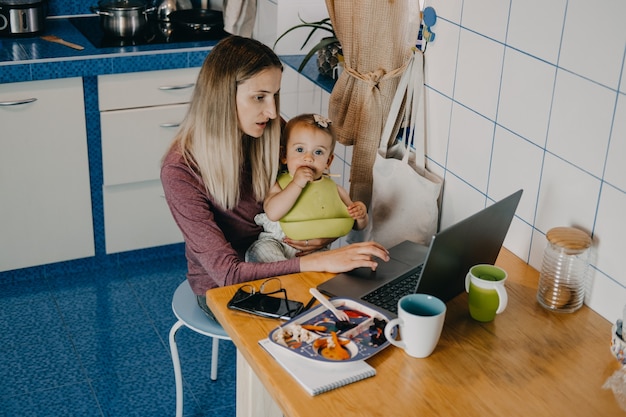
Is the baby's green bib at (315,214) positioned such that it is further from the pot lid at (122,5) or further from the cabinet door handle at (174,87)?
the pot lid at (122,5)

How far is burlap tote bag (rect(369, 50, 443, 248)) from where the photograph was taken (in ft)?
7.58

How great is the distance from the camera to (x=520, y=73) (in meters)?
1.95

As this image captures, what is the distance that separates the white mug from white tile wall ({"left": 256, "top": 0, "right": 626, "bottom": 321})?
430mm

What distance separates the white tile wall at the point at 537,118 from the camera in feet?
5.69

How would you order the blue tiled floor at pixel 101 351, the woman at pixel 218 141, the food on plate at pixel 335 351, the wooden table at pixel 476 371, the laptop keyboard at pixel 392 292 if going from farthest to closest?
the blue tiled floor at pixel 101 351
the woman at pixel 218 141
the laptop keyboard at pixel 392 292
the food on plate at pixel 335 351
the wooden table at pixel 476 371

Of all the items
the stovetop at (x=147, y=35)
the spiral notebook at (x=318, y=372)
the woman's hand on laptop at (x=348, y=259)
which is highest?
the stovetop at (x=147, y=35)

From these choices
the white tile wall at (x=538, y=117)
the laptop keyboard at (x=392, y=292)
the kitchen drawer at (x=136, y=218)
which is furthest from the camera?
the kitchen drawer at (x=136, y=218)

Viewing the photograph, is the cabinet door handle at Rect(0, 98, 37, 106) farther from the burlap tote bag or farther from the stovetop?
the burlap tote bag

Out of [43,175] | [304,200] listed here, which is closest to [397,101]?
[304,200]

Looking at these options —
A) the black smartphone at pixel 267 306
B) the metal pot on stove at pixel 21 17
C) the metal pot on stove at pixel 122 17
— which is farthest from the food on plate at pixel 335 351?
the metal pot on stove at pixel 21 17

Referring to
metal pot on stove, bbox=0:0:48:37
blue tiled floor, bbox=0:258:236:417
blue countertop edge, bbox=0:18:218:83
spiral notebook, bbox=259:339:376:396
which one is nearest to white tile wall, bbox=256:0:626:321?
spiral notebook, bbox=259:339:376:396

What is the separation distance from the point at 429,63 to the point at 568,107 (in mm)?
561

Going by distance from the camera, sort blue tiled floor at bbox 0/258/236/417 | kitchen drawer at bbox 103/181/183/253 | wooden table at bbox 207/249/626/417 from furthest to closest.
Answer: kitchen drawer at bbox 103/181/183/253 < blue tiled floor at bbox 0/258/236/417 < wooden table at bbox 207/249/626/417

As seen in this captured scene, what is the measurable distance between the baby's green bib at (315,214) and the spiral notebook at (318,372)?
0.65m
